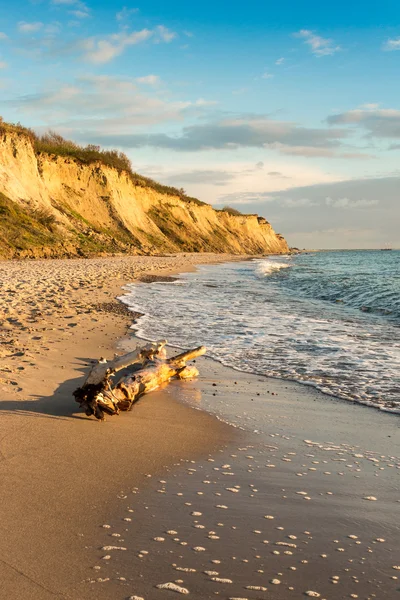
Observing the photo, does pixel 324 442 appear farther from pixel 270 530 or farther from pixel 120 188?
pixel 120 188

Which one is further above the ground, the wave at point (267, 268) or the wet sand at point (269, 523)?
the wave at point (267, 268)

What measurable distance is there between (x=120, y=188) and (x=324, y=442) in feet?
163

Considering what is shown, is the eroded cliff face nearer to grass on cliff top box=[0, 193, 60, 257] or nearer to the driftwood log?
grass on cliff top box=[0, 193, 60, 257]

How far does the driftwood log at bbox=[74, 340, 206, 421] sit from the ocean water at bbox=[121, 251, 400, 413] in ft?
4.07

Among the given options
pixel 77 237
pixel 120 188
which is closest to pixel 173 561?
pixel 77 237

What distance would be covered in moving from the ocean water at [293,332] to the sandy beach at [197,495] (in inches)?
32.9

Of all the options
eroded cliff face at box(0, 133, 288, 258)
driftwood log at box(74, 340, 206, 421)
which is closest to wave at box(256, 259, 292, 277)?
eroded cliff face at box(0, 133, 288, 258)

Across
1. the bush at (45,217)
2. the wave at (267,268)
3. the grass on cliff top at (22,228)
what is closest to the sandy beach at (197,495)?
the grass on cliff top at (22,228)

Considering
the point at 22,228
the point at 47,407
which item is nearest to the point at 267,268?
the point at 22,228

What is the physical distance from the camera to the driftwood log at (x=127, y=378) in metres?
4.67

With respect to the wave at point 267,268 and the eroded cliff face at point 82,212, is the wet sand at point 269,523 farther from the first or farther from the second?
the wave at point 267,268

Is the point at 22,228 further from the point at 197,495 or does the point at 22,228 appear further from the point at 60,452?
the point at 197,495

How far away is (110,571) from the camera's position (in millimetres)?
2393

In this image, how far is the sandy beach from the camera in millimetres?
2371
